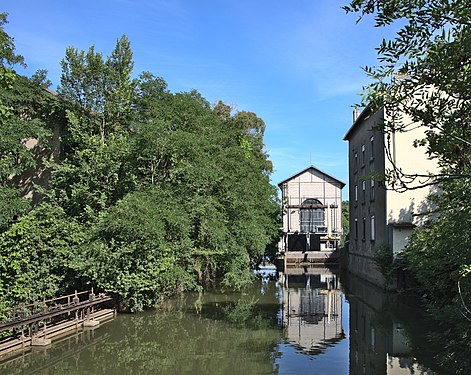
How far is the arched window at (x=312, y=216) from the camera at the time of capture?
5241 cm

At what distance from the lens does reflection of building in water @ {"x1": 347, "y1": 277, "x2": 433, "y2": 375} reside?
1073 centimetres

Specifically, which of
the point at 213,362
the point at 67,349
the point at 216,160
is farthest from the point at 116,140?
the point at 213,362

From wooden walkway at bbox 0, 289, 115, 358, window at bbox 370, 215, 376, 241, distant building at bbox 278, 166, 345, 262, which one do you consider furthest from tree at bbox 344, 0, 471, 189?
distant building at bbox 278, 166, 345, 262

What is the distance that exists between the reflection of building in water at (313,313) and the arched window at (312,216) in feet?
64.3

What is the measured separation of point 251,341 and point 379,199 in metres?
15.5

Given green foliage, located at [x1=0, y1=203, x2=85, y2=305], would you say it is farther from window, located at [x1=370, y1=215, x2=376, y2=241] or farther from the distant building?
the distant building

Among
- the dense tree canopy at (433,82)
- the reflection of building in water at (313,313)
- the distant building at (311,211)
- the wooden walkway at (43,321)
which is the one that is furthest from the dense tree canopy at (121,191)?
the distant building at (311,211)

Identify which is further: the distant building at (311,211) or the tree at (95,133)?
the distant building at (311,211)

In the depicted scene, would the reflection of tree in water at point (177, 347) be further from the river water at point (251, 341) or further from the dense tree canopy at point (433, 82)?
the dense tree canopy at point (433, 82)

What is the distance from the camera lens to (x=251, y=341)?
13.6 metres

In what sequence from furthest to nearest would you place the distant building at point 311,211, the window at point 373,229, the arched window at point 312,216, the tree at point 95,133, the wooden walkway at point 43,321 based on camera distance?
the arched window at point 312,216
the distant building at point 311,211
the window at point 373,229
the tree at point 95,133
the wooden walkway at point 43,321

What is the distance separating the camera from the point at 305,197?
5350cm

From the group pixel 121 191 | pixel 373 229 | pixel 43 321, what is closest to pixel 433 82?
pixel 43 321

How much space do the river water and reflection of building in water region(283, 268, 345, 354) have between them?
0.04 meters
